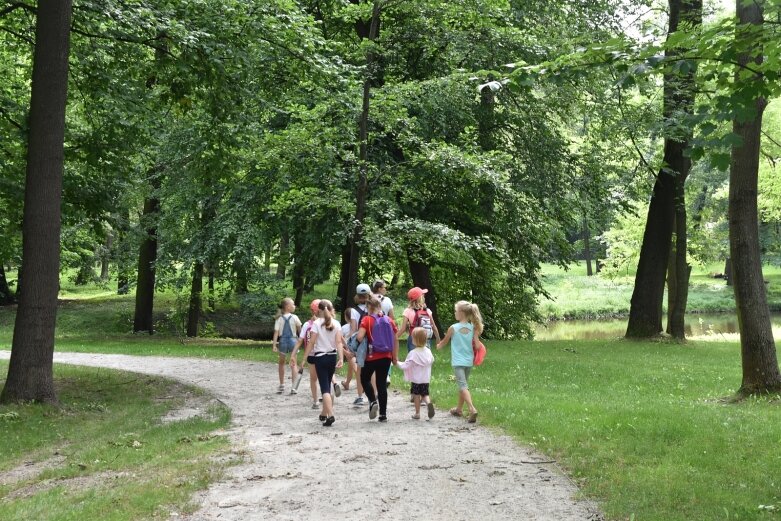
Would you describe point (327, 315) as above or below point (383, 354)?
above

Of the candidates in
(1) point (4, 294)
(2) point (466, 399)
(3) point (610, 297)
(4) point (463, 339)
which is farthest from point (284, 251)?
(3) point (610, 297)

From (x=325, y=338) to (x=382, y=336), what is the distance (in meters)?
0.81

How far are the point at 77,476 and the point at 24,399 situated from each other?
4250 mm

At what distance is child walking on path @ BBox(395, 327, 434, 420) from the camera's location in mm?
10805

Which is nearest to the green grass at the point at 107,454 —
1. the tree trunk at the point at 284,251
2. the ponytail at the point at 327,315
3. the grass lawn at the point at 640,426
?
the grass lawn at the point at 640,426

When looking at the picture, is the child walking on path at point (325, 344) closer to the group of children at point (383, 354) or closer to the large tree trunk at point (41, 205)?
the group of children at point (383, 354)

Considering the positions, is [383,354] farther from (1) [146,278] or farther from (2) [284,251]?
(1) [146,278]

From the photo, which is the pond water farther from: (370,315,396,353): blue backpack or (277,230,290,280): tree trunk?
(370,315,396,353): blue backpack

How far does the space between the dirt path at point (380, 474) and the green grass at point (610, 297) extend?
35.2 meters

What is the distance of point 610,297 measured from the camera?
176 feet

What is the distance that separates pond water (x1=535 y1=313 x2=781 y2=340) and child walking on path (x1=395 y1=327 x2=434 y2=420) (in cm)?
2336

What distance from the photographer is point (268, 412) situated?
11.9 m

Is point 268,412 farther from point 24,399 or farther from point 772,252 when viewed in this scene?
point 772,252

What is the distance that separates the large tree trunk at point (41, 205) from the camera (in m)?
11.8
